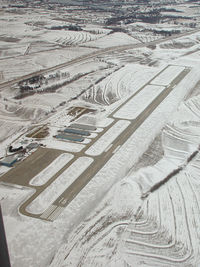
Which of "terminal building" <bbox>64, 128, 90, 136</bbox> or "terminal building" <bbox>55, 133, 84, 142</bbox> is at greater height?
"terminal building" <bbox>64, 128, 90, 136</bbox>

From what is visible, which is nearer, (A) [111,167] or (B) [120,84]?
(A) [111,167]

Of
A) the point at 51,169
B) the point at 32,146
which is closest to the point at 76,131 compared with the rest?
the point at 32,146

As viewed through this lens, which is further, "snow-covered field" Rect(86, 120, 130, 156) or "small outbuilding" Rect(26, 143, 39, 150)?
"small outbuilding" Rect(26, 143, 39, 150)

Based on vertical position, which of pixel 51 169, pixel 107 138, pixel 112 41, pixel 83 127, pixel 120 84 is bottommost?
pixel 51 169

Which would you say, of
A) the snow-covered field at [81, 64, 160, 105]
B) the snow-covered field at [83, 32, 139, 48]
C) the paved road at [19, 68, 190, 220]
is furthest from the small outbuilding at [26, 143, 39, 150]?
the snow-covered field at [83, 32, 139, 48]

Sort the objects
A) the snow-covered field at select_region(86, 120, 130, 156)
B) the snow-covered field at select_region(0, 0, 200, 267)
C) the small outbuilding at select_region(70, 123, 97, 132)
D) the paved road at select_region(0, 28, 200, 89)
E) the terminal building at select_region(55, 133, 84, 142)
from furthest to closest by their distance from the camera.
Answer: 1. the paved road at select_region(0, 28, 200, 89)
2. the small outbuilding at select_region(70, 123, 97, 132)
3. the terminal building at select_region(55, 133, 84, 142)
4. the snow-covered field at select_region(86, 120, 130, 156)
5. the snow-covered field at select_region(0, 0, 200, 267)

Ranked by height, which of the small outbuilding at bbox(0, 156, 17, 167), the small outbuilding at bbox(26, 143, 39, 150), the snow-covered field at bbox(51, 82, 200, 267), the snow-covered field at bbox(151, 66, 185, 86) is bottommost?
the snow-covered field at bbox(51, 82, 200, 267)

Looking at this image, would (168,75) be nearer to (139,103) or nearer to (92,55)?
(139,103)

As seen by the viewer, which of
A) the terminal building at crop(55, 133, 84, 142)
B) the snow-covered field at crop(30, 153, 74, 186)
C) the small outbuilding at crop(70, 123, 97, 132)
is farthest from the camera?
the small outbuilding at crop(70, 123, 97, 132)

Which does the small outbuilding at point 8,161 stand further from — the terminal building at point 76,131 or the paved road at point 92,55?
the paved road at point 92,55

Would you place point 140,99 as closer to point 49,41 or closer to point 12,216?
point 12,216

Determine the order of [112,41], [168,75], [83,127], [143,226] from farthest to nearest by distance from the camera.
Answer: [112,41]
[168,75]
[83,127]
[143,226]

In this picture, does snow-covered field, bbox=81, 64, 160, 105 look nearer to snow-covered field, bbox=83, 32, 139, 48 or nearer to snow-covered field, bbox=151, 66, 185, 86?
snow-covered field, bbox=151, 66, 185, 86
